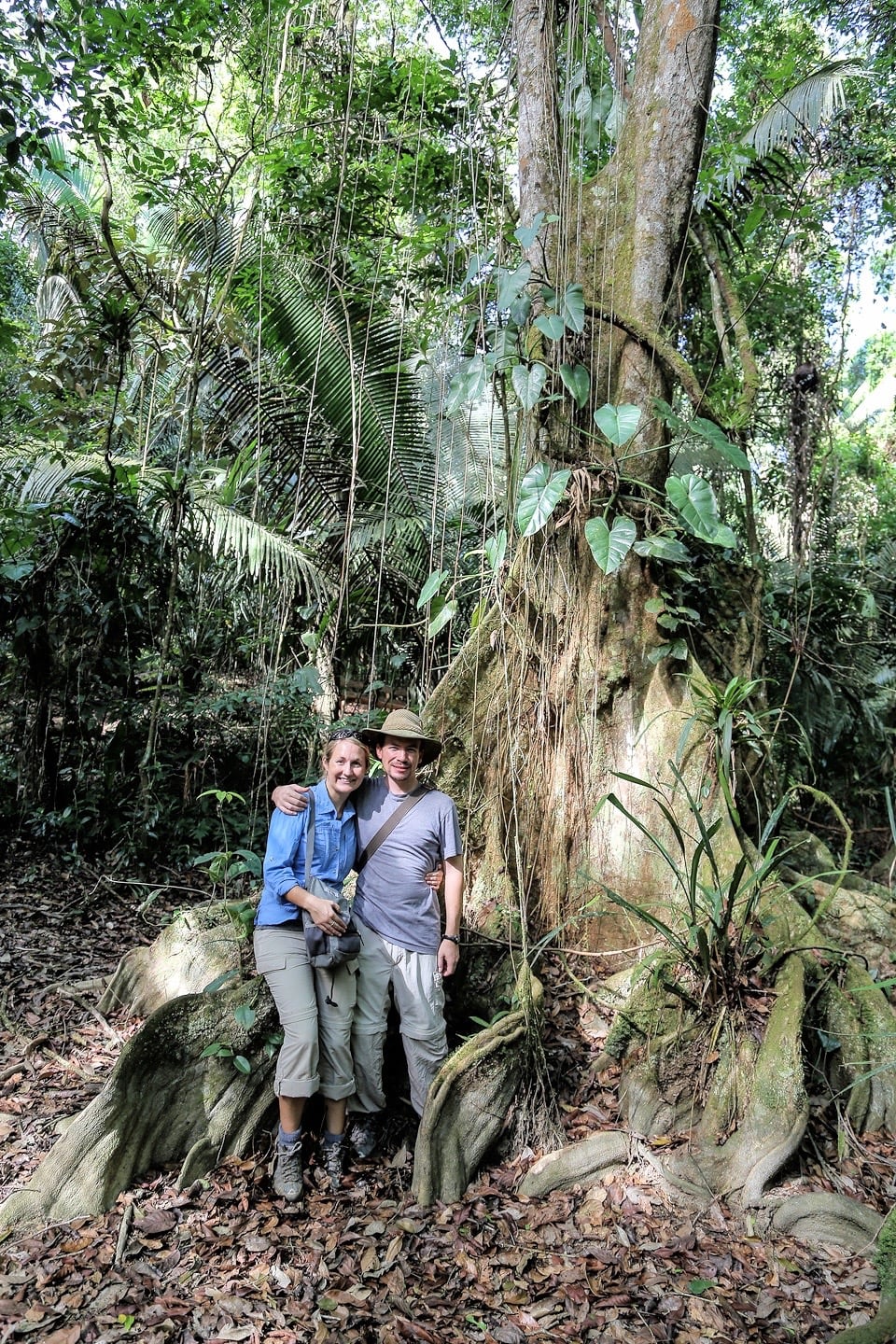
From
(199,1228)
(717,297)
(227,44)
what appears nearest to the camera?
(199,1228)

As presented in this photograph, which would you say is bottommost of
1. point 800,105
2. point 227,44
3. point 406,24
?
point 227,44

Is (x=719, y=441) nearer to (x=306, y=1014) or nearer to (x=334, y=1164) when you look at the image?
(x=306, y=1014)

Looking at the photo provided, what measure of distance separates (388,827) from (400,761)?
0.72 ft

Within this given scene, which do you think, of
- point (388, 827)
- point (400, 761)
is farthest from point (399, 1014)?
point (400, 761)

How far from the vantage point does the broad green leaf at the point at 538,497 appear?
10.4 feet

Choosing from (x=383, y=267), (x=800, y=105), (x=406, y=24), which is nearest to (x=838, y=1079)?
(x=383, y=267)

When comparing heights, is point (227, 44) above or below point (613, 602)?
above

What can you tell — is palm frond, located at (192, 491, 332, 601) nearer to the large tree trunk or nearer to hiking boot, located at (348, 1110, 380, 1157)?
the large tree trunk

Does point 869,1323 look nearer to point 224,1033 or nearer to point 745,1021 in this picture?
point 745,1021

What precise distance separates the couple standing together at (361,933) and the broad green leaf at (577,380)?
1.38 metres

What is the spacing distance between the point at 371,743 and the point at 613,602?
45.8 inches

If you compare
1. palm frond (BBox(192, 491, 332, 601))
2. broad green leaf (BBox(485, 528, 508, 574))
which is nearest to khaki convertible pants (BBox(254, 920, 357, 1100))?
broad green leaf (BBox(485, 528, 508, 574))

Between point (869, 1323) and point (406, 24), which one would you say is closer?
point (869, 1323)

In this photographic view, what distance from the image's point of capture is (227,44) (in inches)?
171
